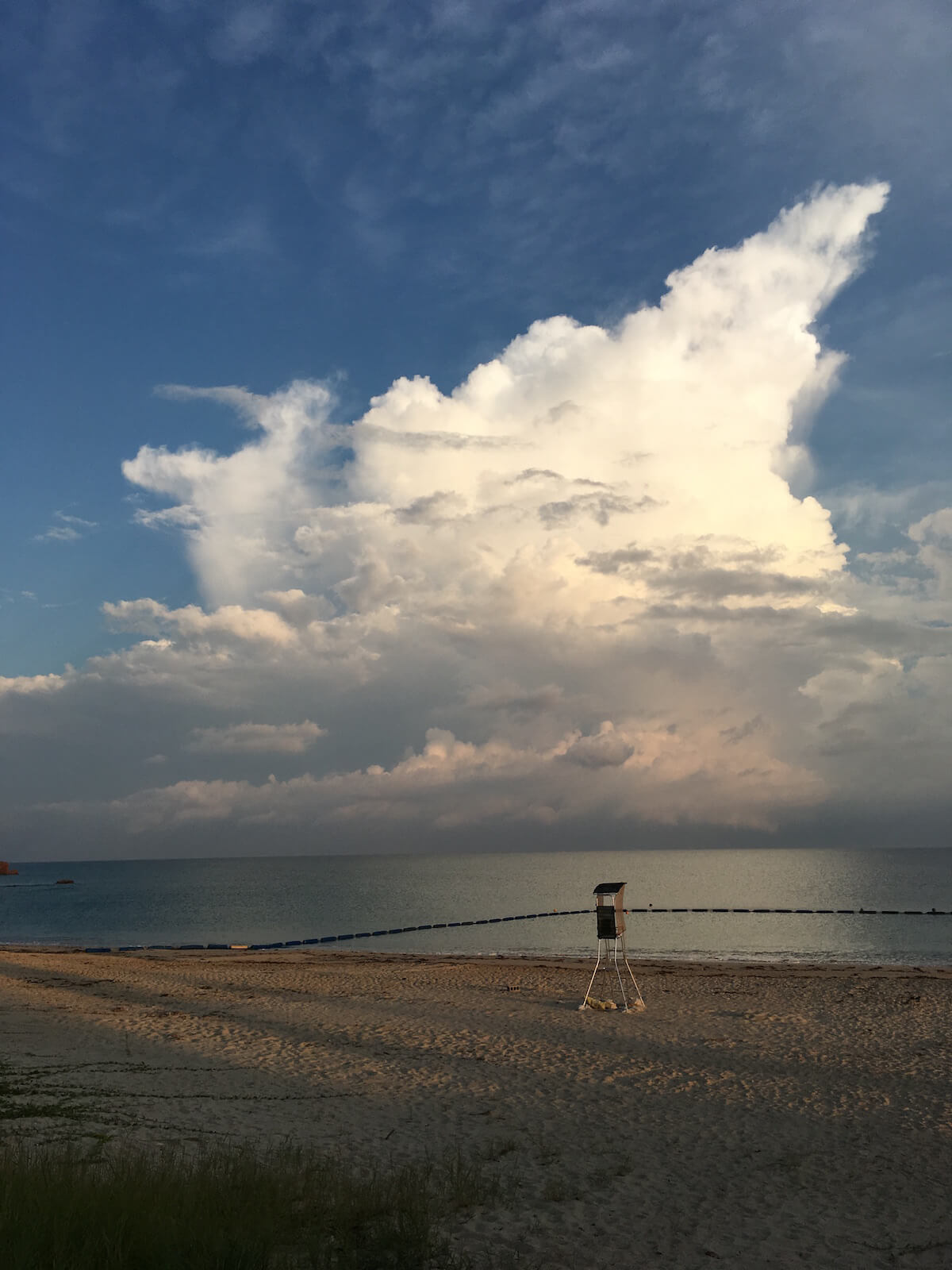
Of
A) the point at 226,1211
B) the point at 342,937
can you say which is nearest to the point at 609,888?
the point at 226,1211

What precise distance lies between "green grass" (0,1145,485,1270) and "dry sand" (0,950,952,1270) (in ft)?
1.84

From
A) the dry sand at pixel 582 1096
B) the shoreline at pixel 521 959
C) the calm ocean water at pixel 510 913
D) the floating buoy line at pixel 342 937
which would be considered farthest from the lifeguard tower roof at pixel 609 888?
the calm ocean water at pixel 510 913

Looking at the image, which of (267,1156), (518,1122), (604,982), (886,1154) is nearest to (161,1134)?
(267,1156)

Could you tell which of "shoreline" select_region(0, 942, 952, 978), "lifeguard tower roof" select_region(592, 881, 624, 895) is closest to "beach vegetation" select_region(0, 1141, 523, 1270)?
"lifeguard tower roof" select_region(592, 881, 624, 895)

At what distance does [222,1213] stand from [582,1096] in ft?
23.3

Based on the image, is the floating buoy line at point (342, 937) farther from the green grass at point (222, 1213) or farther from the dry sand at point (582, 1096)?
the green grass at point (222, 1213)

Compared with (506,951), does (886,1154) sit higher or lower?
higher

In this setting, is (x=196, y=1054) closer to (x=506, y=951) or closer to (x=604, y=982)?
(x=604, y=982)

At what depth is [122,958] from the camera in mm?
34344

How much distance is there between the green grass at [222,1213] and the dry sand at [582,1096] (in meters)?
0.56

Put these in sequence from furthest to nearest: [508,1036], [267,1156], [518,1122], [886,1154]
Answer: [508,1036]
[518,1122]
[886,1154]
[267,1156]

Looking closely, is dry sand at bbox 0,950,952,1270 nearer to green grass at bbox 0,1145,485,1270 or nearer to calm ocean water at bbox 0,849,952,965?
green grass at bbox 0,1145,485,1270

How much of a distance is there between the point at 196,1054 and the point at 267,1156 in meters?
6.75

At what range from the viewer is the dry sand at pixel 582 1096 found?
760 centimetres
